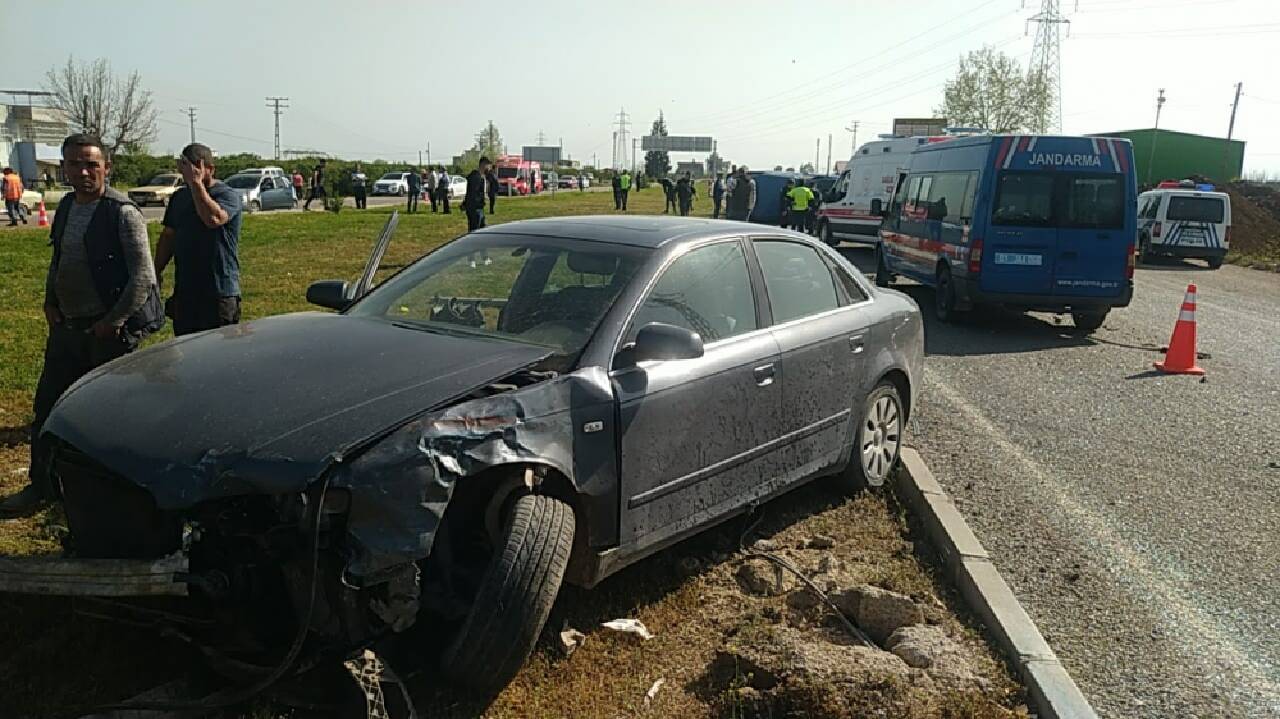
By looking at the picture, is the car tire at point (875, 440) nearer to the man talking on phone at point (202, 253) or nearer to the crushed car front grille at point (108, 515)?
the crushed car front grille at point (108, 515)

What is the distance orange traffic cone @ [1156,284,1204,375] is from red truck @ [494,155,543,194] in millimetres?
51194

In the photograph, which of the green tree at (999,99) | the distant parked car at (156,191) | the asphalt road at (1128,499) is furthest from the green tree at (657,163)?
the asphalt road at (1128,499)

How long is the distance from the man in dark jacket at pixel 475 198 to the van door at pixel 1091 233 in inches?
387

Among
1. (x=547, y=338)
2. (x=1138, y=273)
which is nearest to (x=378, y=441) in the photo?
(x=547, y=338)

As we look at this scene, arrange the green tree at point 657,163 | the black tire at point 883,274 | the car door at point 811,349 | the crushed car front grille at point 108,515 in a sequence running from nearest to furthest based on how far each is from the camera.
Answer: the crushed car front grille at point 108,515, the car door at point 811,349, the black tire at point 883,274, the green tree at point 657,163

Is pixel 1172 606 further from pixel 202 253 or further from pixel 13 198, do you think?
pixel 13 198

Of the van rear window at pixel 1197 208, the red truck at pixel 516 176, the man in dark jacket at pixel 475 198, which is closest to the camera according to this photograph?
the man in dark jacket at pixel 475 198

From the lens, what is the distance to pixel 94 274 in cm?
520

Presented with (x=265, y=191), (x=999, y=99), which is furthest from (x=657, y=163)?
(x=265, y=191)

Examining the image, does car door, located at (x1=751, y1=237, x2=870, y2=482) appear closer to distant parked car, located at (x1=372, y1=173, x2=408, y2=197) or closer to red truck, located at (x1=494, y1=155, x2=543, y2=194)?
distant parked car, located at (x1=372, y1=173, x2=408, y2=197)

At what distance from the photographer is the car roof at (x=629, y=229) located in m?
4.62

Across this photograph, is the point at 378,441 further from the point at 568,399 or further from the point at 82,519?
the point at 82,519

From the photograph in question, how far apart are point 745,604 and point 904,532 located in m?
1.36

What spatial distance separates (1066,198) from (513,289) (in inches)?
366
